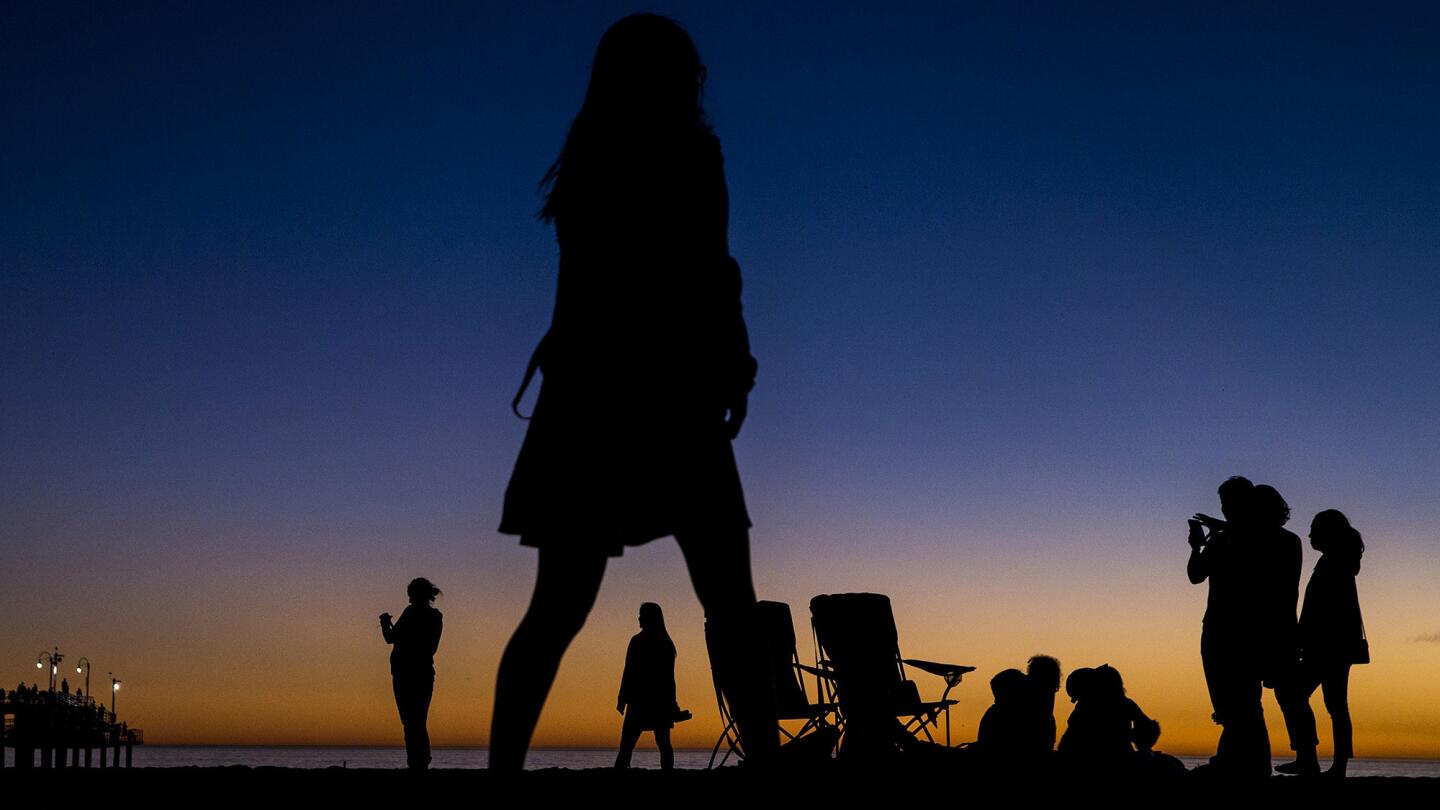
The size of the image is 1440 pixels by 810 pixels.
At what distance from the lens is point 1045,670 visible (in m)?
7.66

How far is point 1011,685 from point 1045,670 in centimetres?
285

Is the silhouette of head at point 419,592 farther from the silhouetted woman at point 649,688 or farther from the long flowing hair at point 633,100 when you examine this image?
the long flowing hair at point 633,100

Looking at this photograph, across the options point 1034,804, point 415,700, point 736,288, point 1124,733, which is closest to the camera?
point 1034,804

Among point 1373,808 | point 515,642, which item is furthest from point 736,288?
point 1373,808

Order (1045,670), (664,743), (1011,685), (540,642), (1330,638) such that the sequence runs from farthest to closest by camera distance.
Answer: (664,743)
(1045,670)
(1330,638)
(1011,685)
(540,642)

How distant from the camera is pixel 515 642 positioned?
2326 mm

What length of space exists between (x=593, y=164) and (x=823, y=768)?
1.35 meters

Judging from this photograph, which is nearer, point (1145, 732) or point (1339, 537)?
point (1339, 537)

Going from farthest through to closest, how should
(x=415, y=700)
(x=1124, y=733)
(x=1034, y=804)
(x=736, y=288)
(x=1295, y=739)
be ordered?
(x=415, y=700) < (x=1295, y=739) < (x=1124, y=733) < (x=736, y=288) < (x=1034, y=804)

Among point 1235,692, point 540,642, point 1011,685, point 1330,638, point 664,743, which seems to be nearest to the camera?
point 540,642

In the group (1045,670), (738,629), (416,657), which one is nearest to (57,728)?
(416,657)

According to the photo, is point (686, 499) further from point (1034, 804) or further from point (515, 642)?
point (1034, 804)

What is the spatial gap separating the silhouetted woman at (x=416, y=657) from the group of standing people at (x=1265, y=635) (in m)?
5.51

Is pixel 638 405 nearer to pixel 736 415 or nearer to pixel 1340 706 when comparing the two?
pixel 736 415
